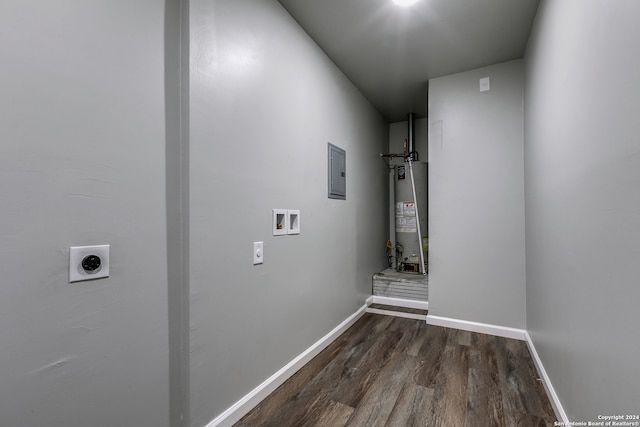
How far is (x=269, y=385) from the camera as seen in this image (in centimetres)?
176

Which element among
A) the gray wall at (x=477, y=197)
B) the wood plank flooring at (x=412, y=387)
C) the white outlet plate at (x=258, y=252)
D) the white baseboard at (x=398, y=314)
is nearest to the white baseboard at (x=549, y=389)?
the wood plank flooring at (x=412, y=387)

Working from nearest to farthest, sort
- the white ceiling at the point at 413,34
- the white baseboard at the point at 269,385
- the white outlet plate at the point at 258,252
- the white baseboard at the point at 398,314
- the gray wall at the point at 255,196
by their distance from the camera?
the gray wall at the point at 255,196 → the white baseboard at the point at 269,385 → the white outlet plate at the point at 258,252 → the white ceiling at the point at 413,34 → the white baseboard at the point at 398,314

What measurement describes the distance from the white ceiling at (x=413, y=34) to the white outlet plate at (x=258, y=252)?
1633 mm

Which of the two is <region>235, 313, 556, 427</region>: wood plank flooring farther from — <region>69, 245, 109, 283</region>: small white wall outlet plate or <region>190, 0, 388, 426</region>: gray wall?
<region>69, 245, 109, 283</region>: small white wall outlet plate

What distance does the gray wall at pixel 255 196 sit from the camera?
1.36 metres

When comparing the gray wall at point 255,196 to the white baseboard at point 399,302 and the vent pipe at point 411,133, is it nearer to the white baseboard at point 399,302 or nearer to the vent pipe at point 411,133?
the white baseboard at point 399,302

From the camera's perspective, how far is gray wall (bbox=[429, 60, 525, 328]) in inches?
103

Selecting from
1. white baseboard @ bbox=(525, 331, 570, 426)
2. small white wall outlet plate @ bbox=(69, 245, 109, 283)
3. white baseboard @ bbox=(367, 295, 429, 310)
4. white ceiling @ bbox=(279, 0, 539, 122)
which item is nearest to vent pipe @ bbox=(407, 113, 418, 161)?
white ceiling @ bbox=(279, 0, 539, 122)

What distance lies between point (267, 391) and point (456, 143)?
2698 millimetres

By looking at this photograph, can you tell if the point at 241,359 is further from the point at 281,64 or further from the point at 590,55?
the point at 590,55

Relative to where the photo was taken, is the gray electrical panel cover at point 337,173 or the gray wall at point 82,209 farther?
the gray electrical panel cover at point 337,173

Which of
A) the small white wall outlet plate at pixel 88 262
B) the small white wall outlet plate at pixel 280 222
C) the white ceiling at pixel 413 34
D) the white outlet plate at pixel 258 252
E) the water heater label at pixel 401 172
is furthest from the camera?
the water heater label at pixel 401 172

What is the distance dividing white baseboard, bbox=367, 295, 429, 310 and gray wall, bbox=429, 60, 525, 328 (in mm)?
374

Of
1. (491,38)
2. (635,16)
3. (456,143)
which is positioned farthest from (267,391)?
(491,38)
